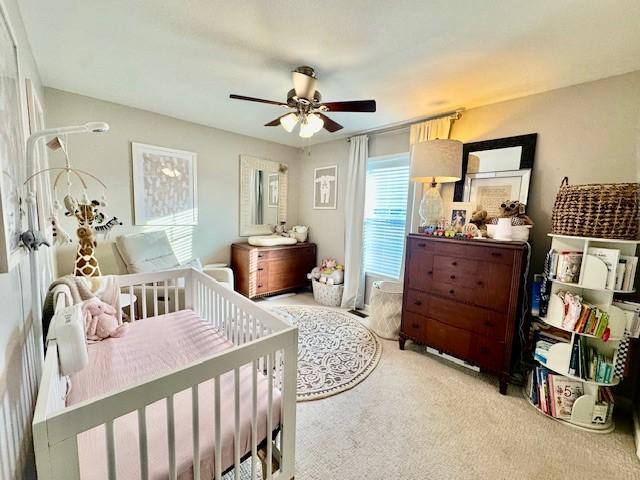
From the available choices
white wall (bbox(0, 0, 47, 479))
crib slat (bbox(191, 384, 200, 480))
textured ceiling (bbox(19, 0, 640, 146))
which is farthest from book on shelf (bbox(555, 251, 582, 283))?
white wall (bbox(0, 0, 47, 479))

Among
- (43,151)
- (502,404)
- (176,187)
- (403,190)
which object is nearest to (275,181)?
(176,187)

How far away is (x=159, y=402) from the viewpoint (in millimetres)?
1129

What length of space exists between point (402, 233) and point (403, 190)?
1.70ft

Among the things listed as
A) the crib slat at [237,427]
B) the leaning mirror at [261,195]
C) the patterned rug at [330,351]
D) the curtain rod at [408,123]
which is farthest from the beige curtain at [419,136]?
the crib slat at [237,427]

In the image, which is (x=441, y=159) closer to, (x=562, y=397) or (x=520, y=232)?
(x=520, y=232)

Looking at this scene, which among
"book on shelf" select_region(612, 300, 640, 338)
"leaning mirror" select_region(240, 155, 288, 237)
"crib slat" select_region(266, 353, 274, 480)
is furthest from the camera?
"leaning mirror" select_region(240, 155, 288, 237)

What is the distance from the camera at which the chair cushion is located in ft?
8.82

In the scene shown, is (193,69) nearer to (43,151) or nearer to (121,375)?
(43,151)

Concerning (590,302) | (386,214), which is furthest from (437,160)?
(590,302)

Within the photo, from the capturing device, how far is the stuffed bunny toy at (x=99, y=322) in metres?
1.56

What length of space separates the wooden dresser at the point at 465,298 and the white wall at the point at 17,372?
243 cm

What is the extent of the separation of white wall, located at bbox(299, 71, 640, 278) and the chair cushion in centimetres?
304

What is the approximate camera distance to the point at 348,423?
166 cm

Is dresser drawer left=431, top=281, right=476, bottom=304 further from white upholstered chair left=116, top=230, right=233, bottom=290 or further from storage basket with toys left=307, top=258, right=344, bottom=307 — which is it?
white upholstered chair left=116, top=230, right=233, bottom=290
